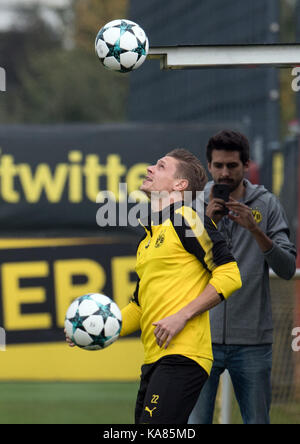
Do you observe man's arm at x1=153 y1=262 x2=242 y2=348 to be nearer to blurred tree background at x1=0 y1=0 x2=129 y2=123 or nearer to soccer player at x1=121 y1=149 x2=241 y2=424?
soccer player at x1=121 y1=149 x2=241 y2=424

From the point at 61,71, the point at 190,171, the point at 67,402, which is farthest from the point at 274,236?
the point at 61,71

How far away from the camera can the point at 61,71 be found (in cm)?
4750

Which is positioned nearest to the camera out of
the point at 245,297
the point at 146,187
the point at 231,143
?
the point at 146,187

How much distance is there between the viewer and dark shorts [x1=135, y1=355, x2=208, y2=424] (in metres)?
4.41

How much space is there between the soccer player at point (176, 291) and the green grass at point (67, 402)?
12.5 ft

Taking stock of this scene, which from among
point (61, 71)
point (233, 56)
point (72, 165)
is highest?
point (61, 71)

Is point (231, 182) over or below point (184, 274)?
over

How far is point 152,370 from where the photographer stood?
A: 4.56 metres

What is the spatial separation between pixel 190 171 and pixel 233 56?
27.6 inches

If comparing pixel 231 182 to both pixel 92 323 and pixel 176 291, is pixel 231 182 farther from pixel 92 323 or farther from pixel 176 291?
pixel 92 323

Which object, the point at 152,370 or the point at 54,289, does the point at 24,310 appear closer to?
the point at 54,289

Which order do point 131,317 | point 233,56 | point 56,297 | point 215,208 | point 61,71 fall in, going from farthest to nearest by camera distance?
1. point 61,71
2. point 56,297
3. point 215,208
4. point 131,317
5. point 233,56

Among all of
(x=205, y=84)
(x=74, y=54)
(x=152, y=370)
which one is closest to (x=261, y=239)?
(x=152, y=370)

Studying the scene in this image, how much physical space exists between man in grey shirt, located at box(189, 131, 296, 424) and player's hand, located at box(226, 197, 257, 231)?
7.9 inches
